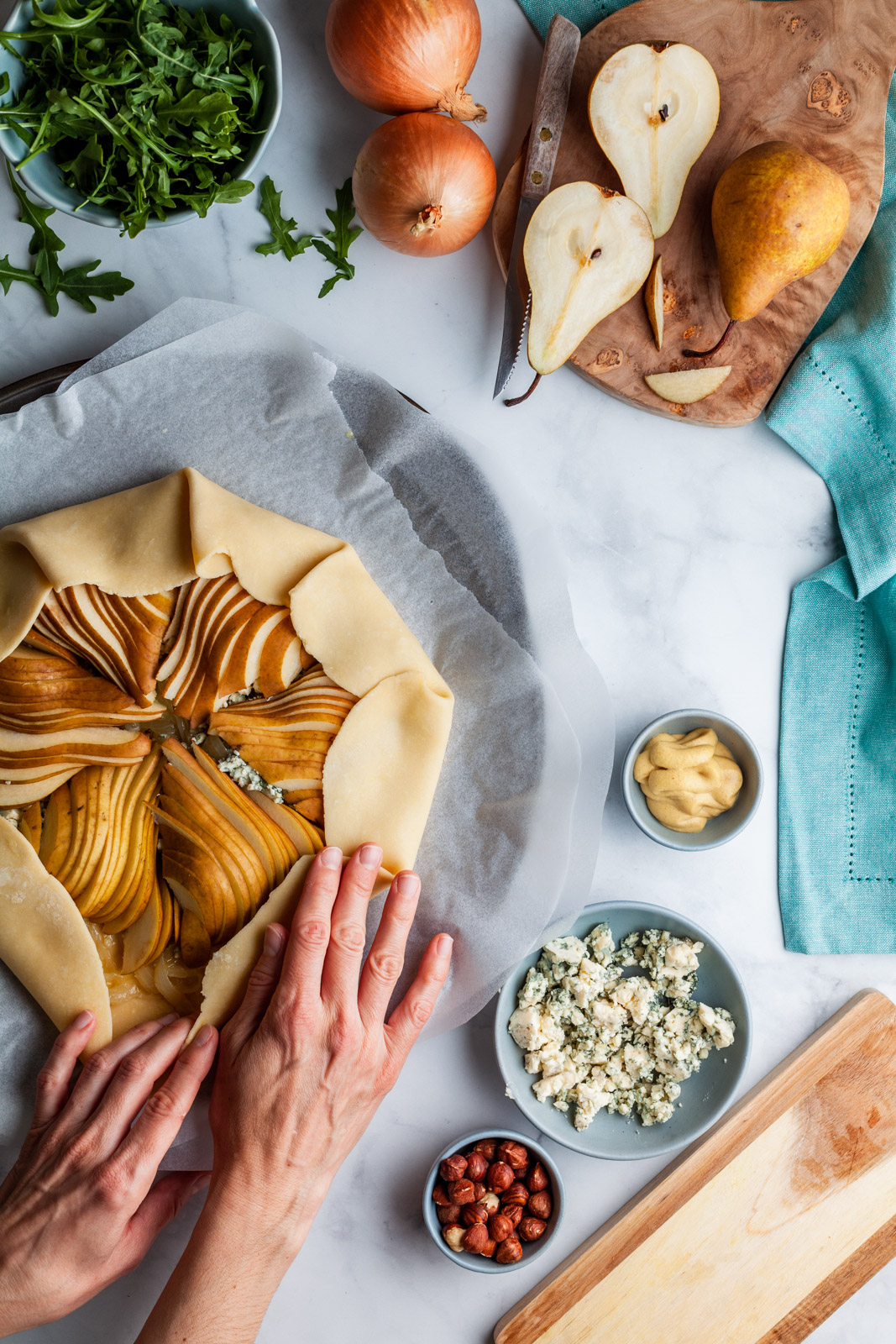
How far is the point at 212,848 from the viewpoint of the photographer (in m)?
1.67

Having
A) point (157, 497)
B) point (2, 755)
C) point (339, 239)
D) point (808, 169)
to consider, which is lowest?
point (2, 755)

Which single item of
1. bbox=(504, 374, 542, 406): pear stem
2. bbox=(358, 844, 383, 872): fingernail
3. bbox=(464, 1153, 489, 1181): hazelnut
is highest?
bbox=(504, 374, 542, 406): pear stem

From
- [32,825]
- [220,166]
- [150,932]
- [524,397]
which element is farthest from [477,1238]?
[220,166]

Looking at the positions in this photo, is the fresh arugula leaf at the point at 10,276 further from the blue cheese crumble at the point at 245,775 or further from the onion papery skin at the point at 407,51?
the blue cheese crumble at the point at 245,775

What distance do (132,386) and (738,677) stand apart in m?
1.42

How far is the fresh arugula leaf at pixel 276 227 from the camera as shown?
1.93 meters

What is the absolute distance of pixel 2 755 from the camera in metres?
1.69

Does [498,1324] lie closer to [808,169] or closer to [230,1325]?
[230,1325]

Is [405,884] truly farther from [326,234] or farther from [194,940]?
[326,234]

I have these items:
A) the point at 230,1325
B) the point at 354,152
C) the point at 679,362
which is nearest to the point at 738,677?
the point at 679,362

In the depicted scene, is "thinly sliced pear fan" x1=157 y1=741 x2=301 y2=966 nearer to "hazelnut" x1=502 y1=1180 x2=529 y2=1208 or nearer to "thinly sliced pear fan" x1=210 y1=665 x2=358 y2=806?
"thinly sliced pear fan" x1=210 y1=665 x2=358 y2=806

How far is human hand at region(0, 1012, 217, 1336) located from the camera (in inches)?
66.2

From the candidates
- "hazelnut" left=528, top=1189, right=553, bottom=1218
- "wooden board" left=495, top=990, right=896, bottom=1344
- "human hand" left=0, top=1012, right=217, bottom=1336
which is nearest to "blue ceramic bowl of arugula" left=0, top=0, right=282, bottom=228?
"human hand" left=0, top=1012, right=217, bottom=1336

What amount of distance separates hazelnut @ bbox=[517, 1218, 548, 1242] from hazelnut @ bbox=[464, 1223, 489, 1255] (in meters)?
0.07
